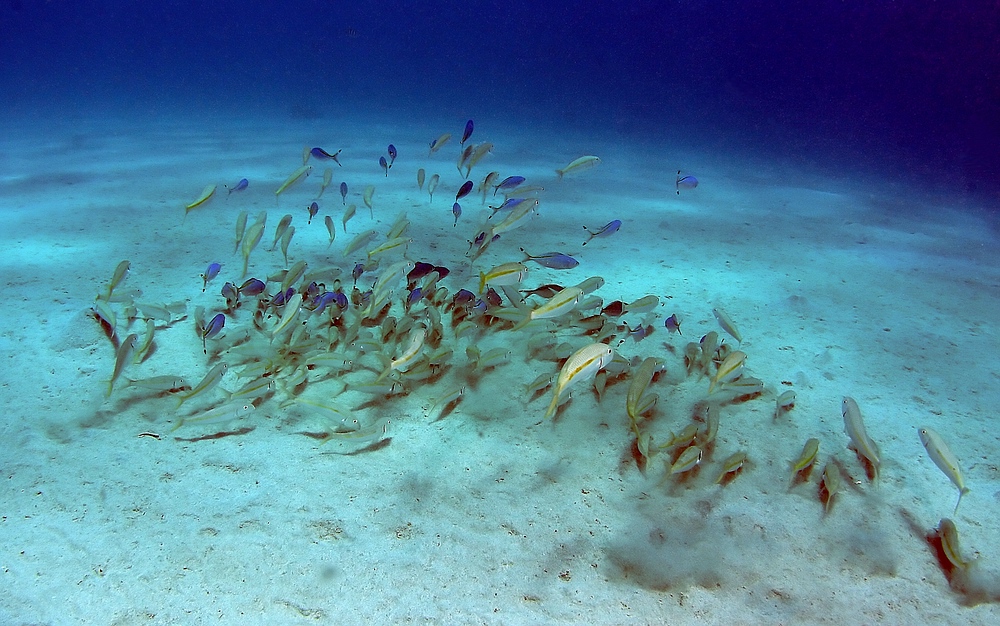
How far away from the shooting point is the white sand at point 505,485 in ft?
7.32

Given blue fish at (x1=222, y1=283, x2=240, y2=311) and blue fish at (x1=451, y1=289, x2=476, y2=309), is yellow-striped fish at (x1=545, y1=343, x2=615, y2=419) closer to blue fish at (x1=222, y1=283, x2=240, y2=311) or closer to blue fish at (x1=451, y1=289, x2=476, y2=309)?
blue fish at (x1=451, y1=289, x2=476, y2=309)

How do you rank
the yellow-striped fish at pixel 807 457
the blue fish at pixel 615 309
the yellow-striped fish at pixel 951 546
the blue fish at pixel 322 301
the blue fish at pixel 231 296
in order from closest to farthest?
the yellow-striped fish at pixel 951 546, the yellow-striped fish at pixel 807 457, the blue fish at pixel 322 301, the blue fish at pixel 615 309, the blue fish at pixel 231 296

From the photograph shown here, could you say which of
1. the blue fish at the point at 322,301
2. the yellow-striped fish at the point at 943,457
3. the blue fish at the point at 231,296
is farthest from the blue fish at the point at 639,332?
the blue fish at the point at 231,296

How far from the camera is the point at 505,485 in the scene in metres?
2.94

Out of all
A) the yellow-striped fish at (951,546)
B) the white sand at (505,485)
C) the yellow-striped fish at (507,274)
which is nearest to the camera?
the white sand at (505,485)

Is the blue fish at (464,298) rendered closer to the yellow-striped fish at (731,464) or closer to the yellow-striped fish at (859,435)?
the yellow-striped fish at (731,464)

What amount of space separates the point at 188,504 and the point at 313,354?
1424 mm

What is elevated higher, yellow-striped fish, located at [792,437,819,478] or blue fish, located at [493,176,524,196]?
blue fish, located at [493,176,524,196]

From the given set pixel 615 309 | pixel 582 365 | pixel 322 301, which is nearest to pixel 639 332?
pixel 615 309

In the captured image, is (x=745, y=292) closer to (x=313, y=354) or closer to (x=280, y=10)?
(x=313, y=354)

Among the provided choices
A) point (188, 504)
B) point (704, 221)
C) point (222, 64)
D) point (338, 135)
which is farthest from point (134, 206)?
point (222, 64)

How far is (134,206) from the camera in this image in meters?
8.44

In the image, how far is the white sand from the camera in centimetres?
223

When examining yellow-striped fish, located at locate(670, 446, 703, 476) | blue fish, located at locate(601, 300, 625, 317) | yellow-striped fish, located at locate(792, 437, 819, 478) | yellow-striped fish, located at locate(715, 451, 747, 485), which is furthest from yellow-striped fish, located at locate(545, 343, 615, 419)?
blue fish, located at locate(601, 300, 625, 317)
